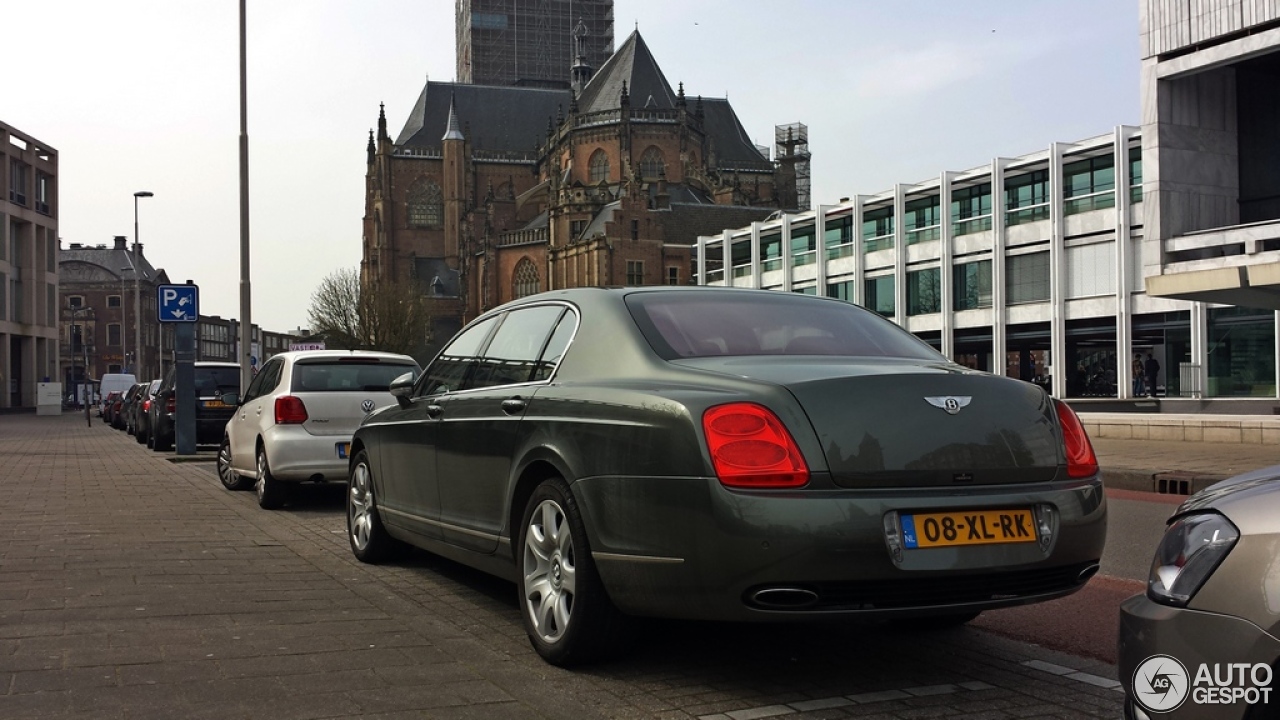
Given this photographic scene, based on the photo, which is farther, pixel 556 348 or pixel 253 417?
pixel 253 417

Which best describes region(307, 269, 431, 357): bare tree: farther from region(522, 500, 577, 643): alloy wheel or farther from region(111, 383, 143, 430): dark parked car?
region(522, 500, 577, 643): alloy wheel

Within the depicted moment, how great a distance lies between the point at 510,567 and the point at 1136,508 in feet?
27.0

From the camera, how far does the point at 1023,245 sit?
48.5 meters

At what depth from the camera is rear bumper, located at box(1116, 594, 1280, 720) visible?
2.43 m

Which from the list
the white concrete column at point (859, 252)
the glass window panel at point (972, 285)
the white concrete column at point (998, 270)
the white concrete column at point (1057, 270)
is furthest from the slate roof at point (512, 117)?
the white concrete column at point (1057, 270)

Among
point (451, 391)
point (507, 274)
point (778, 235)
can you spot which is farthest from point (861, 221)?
point (451, 391)

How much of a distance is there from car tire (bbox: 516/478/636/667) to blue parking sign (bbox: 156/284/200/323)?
638 inches

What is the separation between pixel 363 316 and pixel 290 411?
200 ft

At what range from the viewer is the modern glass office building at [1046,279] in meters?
40.4

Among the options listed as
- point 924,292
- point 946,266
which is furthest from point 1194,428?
point 924,292

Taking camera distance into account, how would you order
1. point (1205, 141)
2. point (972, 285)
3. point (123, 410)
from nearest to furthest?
point (1205, 141) → point (123, 410) → point (972, 285)

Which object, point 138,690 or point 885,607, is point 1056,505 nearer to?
point 885,607

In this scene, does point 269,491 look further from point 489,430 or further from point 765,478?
point 765,478

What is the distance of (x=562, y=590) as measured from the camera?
4590mm
